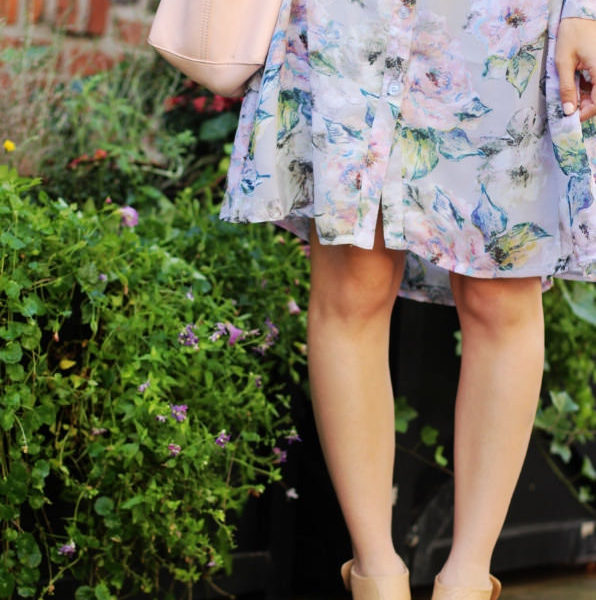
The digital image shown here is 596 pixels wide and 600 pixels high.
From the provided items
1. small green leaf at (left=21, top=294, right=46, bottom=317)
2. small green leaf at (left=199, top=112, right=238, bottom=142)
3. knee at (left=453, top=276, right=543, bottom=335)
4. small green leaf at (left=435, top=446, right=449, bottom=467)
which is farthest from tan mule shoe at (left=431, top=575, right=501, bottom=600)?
small green leaf at (left=199, top=112, right=238, bottom=142)

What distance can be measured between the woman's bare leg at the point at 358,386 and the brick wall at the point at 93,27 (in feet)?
5.88

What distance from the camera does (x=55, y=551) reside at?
71.8 inches

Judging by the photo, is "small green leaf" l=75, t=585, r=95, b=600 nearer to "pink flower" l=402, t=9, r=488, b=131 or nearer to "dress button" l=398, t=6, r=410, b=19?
"pink flower" l=402, t=9, r=488, b=131

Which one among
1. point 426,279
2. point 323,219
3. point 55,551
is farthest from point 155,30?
point 55,551

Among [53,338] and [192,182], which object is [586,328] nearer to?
[192,182]

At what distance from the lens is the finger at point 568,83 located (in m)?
1.62

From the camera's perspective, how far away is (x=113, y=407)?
1.86 m

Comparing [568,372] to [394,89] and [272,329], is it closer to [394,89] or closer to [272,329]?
[272,329]

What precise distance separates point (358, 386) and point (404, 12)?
56cm

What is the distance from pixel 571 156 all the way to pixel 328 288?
16.3 inches

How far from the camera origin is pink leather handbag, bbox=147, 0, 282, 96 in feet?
5.65

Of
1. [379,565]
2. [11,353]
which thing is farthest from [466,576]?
[11,353]

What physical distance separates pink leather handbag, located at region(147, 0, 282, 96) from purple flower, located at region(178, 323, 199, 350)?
407 millimetres

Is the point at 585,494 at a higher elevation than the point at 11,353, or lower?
lower
